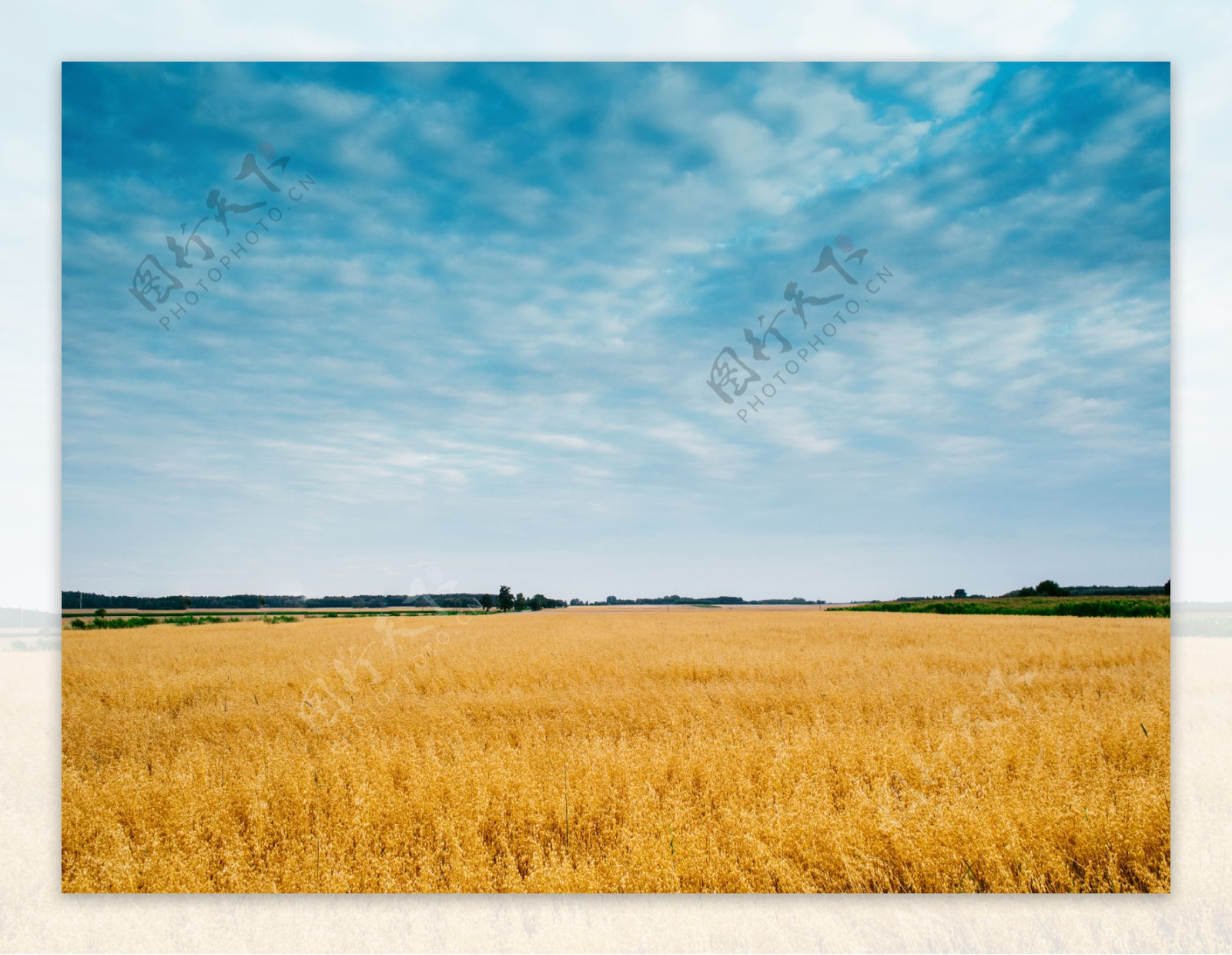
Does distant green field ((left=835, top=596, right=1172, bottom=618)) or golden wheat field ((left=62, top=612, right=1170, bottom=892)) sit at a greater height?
golden wheat field ((left=62, top=612, right=1170, bottom=892))

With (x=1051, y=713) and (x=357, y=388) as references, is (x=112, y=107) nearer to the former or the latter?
(x=357, y=388)

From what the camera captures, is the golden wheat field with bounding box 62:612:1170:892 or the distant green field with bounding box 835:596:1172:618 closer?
the golden wheat field with bounding box 62:612:1170:892

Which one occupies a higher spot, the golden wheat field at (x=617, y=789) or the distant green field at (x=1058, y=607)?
the golden wheat field at (x=617, y=789)

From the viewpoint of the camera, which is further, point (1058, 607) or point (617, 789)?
point (1058, 607)

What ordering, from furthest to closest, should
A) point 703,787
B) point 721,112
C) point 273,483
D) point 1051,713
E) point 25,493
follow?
point 1051,713 < point 273,483 < point 721,112 < point 25,493 < point 703,787

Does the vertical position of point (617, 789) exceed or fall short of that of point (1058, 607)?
it exceeds it

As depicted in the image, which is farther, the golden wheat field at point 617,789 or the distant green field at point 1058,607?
the distant green field at point 1058,607

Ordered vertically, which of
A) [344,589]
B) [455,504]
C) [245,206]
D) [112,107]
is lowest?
[344,589]

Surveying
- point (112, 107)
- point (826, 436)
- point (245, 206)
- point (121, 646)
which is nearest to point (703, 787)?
point (826, 436)
